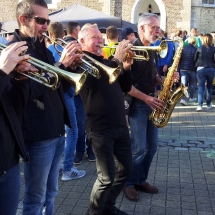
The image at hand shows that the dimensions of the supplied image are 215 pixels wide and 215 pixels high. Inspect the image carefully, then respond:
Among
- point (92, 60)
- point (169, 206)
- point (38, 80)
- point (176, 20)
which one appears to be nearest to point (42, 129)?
point (38, 80)

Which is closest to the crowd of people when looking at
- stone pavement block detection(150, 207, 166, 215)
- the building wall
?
stone pavement block detection(150, 207, 166, 215)

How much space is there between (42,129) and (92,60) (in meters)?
0.79

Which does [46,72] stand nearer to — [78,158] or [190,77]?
[78,158]

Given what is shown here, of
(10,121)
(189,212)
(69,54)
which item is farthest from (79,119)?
(10,121)

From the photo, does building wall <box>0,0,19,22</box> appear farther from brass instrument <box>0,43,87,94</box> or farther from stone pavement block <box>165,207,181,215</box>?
brass instrument <box>0,43,87,94</box>

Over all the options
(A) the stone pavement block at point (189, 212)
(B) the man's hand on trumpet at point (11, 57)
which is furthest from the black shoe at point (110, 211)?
(B) the man's hand on trumpet at point (11, 57)

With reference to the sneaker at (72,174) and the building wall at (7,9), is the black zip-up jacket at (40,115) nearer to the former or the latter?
the sneaker at (72,174)

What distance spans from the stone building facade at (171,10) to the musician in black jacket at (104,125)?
1573 cm

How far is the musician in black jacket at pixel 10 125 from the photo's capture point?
189cm

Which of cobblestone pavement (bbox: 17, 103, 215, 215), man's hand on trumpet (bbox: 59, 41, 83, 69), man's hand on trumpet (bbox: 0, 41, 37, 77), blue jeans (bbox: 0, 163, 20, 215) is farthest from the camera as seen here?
cobblestone pavement (bbox: 17, 103, 215, 215)

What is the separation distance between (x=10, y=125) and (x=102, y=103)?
109 cm

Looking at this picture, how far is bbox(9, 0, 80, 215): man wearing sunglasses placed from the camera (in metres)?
2.40

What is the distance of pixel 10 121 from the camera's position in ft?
6.60

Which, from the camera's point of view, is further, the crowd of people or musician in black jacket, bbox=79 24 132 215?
musician in black jacket, bbox=79 24 132 215
